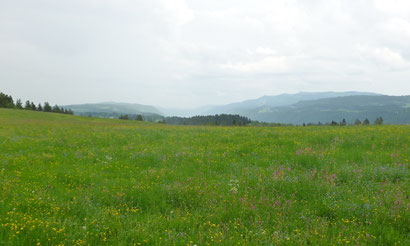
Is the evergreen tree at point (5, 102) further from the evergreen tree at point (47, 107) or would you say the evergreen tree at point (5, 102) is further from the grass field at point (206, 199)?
the grass field at point (206, 199)

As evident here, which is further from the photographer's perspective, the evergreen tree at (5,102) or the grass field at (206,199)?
the evergreen tree at (5,102)

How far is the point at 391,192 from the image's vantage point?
286 inches

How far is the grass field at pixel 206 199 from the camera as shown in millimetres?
5344

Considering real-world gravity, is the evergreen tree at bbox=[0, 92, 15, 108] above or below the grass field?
above

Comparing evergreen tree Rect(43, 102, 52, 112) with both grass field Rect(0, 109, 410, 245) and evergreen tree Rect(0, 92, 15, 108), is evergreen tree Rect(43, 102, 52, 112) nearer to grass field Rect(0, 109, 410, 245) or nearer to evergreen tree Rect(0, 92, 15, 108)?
evergreen tree Rect(0, 92, 15, 108)

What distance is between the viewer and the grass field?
17.5 feet

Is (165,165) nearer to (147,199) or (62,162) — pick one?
(147,199)

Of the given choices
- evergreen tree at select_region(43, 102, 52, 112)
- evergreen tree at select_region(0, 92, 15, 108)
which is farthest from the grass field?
evergreen tree at select_region(43, 102, 52, 112)

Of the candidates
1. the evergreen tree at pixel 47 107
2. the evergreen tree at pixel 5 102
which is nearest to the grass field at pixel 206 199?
the evergreen tree at pixel 5 102

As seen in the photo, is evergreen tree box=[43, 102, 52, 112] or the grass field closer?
the grass field

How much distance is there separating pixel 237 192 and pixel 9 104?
121515 millimetres

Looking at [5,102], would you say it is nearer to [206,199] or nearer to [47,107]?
[47,107]

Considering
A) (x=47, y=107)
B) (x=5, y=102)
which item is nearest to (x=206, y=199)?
(x=5, y=102)

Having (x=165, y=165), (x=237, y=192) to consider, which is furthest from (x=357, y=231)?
(x=165, y=165)
